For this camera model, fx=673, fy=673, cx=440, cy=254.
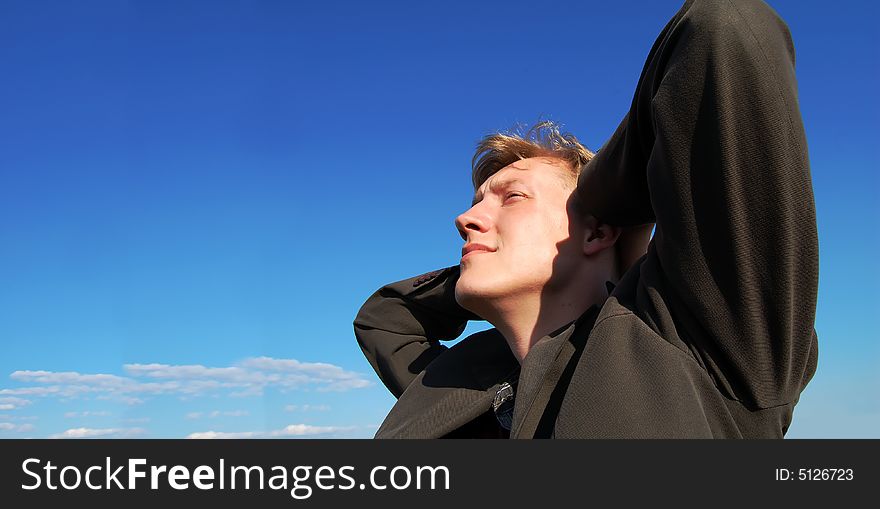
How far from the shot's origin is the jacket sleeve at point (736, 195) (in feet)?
4.58

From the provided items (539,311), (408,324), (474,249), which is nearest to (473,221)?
(474,249)

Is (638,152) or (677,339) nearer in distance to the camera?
(677,339)

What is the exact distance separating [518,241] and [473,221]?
195 mm

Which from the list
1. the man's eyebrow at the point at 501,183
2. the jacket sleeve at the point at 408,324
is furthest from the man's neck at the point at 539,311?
the jacket sleeve at the point at 408,324

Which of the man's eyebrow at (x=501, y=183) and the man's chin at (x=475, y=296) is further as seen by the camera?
the man's eyebrow at (x=501, y=183)

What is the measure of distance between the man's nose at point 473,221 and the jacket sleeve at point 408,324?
647mm

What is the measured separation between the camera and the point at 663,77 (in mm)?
1559

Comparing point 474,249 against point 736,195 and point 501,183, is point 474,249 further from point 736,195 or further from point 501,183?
point 736,195

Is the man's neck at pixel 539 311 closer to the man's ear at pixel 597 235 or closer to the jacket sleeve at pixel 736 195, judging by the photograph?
the man's ear at pixel 597 235

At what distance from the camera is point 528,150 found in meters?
2.77
